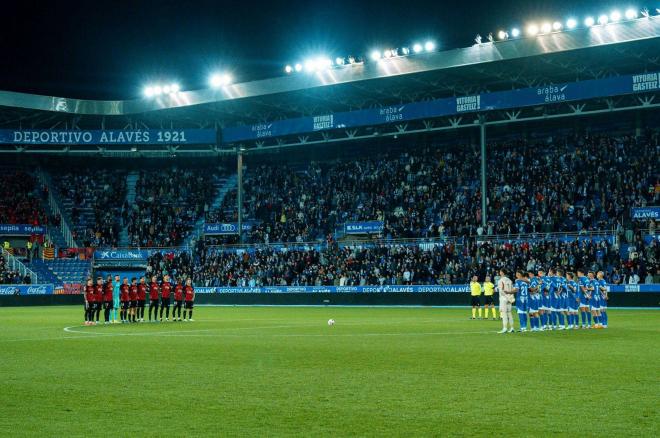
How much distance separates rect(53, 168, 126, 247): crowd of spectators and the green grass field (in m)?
45.5

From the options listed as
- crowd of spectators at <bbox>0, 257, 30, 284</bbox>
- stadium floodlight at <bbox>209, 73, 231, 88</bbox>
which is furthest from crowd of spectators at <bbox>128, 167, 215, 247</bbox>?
stadium floodlight at <bbox>209, 73, 231, 88</bbox>

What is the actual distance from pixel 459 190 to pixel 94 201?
1252 inches

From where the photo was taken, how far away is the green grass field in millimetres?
10688

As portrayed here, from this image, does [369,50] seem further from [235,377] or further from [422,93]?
[235,377]

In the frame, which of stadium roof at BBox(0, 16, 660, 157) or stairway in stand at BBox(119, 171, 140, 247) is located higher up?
stadium roof at BBox(0, 16, 660, 157)

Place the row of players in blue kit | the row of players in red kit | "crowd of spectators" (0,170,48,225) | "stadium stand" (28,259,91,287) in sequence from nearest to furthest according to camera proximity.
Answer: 1. the row of players in blue kit
2. the row of players in red kit
3. "stadium stand" (28,259,91,287)
4. "crowd of spectators" (0,170,48,225)

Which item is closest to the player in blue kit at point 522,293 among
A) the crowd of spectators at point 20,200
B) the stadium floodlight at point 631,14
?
the stadium floodlight at point 631,14

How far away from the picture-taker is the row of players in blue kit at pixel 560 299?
27.8 metres

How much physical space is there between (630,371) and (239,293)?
46161mm

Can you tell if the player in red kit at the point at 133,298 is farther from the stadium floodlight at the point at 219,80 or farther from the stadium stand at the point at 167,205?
the stadium stand at the point at 167,205

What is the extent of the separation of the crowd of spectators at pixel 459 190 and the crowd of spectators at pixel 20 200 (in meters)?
13.9

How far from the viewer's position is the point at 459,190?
60188 millimetres

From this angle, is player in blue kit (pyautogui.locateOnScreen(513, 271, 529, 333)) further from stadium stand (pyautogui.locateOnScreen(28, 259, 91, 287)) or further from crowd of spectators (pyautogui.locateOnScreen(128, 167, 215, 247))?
crowd of spectators (pyautogui.locateOnScreen(128, 167, 215, 247))

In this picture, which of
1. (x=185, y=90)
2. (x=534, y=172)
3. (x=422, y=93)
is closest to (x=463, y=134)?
(x=422, y=93)
